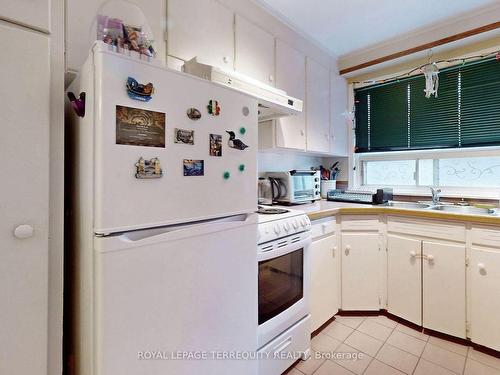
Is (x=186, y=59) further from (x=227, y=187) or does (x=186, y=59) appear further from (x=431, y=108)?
(x=431, y=108)

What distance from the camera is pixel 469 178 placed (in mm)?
2236

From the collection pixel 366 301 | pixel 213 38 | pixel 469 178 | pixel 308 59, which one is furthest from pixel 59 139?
pixel 469 178

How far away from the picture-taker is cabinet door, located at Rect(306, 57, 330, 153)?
2281 millimetres

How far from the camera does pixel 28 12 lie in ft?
2.33

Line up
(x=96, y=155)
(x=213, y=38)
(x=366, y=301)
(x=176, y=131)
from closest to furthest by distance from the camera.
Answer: (x=96, y=155) < (x=176, y=131) < (x=213, y=38) < (x=366, y=301)

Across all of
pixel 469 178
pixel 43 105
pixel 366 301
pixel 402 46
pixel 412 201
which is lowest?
pixel 366 301

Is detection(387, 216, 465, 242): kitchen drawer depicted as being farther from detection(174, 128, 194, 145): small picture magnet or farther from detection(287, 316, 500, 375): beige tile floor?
detection(174, 128, 194, 145): small picture magnet

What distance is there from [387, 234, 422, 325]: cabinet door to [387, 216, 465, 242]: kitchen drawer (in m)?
0.07

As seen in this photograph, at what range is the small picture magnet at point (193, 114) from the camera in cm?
87

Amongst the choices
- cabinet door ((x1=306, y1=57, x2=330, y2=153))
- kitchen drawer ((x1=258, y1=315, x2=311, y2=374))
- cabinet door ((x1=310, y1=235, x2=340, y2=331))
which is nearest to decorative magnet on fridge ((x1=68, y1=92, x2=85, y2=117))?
kitchen drawer ((x1=258, y1=315, x2=311, y2=374))

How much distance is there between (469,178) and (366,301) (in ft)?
4.66

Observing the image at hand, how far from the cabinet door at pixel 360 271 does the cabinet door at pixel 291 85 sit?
881 millimetres

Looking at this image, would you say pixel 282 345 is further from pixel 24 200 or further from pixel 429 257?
pixel 24 200

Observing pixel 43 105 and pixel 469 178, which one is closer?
pixel 43 105
